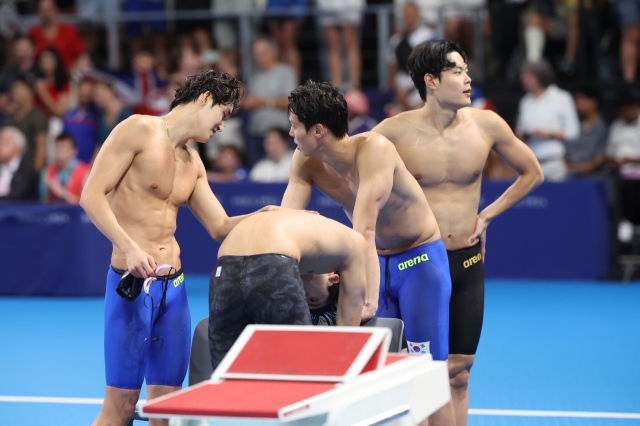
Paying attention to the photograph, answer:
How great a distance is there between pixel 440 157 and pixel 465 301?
748 millimetres

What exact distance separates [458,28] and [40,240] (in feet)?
18.3

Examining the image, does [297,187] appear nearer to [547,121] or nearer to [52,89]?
[547,121]

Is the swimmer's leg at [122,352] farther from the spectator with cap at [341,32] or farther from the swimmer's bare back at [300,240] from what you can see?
the spectator with cap at [341,32]

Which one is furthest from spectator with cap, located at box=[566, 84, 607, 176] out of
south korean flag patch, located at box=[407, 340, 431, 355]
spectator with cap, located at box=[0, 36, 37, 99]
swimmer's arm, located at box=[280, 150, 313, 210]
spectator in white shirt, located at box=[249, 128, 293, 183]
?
spectator with cap, located at box=[0, 36, 37, 99]

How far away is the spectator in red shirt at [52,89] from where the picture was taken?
453 inches

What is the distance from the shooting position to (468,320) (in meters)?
4.79

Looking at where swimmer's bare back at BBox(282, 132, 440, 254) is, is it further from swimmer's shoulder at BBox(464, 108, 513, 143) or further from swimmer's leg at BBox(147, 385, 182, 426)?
swimmer's leg at BBox(147, 385, 182, 426)

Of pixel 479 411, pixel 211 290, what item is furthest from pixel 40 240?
pixel 211 290

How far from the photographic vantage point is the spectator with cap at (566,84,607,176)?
1038cm

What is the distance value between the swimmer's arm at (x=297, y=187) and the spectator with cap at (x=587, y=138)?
6.43 metres

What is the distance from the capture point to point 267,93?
11250mm

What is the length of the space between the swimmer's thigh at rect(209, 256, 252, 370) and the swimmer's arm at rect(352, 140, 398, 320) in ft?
2.14

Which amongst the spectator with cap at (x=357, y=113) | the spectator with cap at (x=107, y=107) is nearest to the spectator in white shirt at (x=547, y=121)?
the spectator with cap at (x=357, y=113)

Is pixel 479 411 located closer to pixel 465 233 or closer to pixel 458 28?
pixel 465 233
